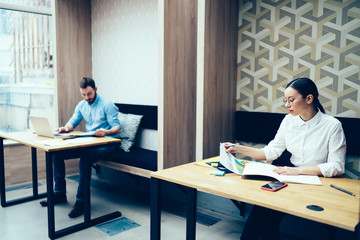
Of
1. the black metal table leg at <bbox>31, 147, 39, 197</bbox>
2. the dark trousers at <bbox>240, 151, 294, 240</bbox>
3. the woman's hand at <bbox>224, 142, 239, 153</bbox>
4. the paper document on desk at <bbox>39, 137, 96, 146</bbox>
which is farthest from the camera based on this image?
the black metal table leg at <bbox>31, 147, 39, 197</bbox>

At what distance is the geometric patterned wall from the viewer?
8.97 ft

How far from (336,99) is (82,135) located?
2.44 metres

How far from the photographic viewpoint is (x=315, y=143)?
6.70 ft

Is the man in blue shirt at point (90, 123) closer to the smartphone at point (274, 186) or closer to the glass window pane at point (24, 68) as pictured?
the glass window pane at point (24, 68)

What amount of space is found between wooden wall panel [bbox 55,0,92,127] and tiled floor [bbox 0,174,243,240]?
134 centimetres

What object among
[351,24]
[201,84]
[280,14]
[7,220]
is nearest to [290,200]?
[201,84]

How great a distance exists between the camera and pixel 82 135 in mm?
3197

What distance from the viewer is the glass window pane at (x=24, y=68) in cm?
433

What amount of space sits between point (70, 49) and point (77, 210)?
2402 millimetres

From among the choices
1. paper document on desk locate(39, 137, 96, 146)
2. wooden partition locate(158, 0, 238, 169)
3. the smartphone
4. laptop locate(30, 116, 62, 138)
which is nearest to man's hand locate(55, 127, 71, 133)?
laptop locate(30, 116, 62, 138)

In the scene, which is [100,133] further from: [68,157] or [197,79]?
[197,79]

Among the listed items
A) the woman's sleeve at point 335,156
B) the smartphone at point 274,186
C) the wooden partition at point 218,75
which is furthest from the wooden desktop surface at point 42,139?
the woman's sleeve at point 335,156

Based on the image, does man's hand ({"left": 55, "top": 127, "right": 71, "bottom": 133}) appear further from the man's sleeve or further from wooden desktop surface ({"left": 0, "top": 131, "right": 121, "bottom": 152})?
the man's sleeve

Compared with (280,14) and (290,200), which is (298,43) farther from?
(290,200)
